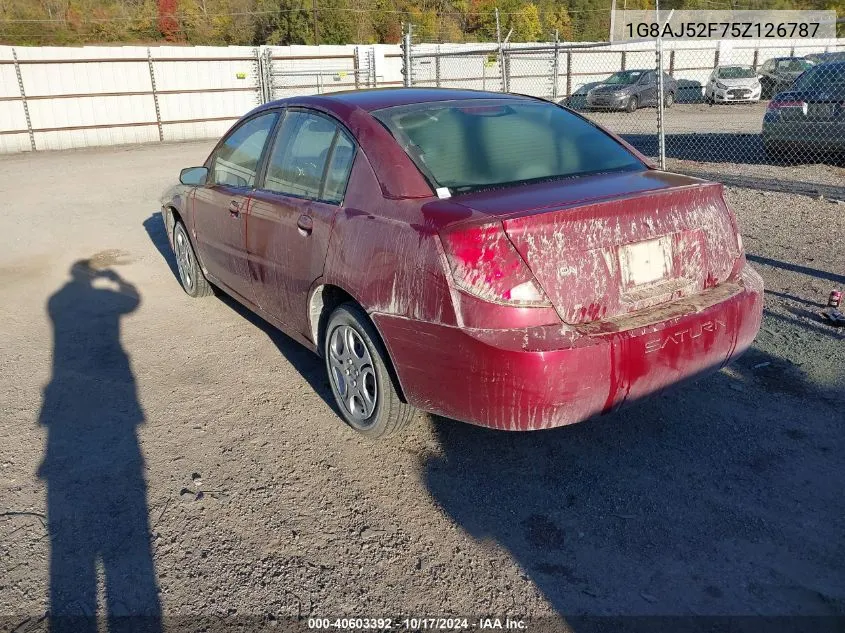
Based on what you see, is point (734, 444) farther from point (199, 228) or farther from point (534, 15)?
point (534, 15)

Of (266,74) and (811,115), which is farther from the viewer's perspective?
(266,74)

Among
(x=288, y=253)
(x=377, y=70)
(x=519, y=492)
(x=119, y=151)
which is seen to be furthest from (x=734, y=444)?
(x=377, y=70)

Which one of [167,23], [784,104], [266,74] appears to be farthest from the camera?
[167,23]

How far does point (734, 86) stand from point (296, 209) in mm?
23857

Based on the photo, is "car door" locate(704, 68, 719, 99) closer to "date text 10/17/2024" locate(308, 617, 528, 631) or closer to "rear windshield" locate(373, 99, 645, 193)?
"rear windshield" locate(373, 99, 645, 193)

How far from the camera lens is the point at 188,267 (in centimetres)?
614

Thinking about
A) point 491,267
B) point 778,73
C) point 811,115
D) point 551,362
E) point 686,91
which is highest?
point 778,73

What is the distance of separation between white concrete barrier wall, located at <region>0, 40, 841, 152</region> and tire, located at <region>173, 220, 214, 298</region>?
1120 cm

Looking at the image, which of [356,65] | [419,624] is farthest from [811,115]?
[356,65]

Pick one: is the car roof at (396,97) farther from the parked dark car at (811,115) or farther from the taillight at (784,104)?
the taillight at (784,104)

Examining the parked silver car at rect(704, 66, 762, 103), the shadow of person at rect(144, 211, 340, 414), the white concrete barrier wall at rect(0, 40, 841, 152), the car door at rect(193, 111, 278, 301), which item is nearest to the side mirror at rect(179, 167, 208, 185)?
the car door at rect(193, 111, 278, 301)

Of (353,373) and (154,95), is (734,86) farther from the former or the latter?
(353,373)

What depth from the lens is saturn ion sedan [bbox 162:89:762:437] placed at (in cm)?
284

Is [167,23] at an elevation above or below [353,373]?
above
